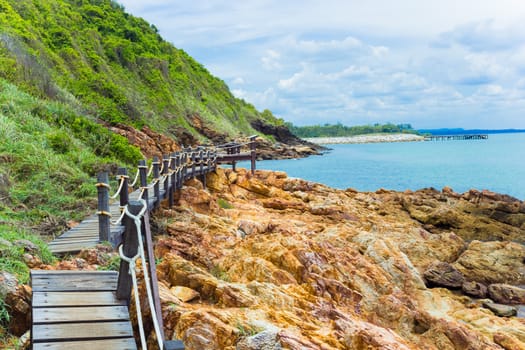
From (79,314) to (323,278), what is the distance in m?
5.33

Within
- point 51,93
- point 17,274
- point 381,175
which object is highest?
point 51,93

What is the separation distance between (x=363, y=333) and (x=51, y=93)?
59.6 feet

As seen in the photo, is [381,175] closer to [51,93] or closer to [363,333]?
[51,93]

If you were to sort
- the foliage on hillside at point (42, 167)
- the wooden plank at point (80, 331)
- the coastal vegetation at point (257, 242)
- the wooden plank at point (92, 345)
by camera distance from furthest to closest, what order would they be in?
the foliage on hillside at point (42, 167) < the coastal vegetation at point (257, 242) < the wooden plank at point (80, 331) < the wooden plank at point (92, 345)

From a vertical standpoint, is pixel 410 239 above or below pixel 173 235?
below

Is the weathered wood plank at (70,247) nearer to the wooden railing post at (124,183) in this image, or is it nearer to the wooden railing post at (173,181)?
the wooden railing post at (124,183)

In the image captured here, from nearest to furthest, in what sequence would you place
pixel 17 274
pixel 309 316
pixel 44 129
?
1. pixel 17 274
2. pixel 309 316
3. pixel 44 129

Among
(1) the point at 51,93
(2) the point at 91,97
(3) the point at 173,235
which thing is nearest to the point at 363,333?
(3) the point at 173,235

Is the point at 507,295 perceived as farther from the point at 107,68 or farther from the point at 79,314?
the point at 107,68

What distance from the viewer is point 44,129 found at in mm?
14711

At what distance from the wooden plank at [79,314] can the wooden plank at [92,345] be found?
31cm

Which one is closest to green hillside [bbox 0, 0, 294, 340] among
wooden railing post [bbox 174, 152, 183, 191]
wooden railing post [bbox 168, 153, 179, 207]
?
wooden railing post [bbox 168, 153, 179, 207]

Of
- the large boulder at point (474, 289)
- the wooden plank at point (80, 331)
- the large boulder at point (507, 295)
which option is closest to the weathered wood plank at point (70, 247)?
the wooden plank at point (80, 331)

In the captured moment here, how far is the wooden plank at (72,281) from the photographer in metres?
4.84
